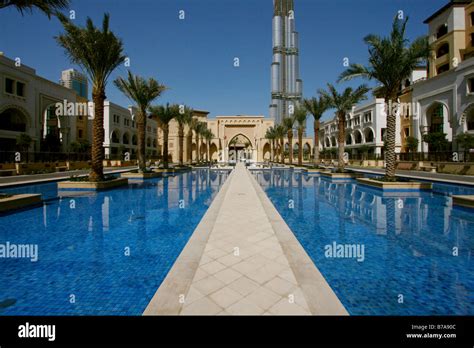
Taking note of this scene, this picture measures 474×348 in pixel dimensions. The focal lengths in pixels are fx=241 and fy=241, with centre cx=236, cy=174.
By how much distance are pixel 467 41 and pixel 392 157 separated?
Result: 30933 millimetres

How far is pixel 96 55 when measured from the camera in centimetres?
1299

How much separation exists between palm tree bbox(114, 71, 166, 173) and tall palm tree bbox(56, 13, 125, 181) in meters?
5.66

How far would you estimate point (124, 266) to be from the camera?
4301mm

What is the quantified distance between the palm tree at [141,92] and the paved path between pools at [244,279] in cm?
1631

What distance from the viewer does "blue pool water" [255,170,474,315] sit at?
329 cm

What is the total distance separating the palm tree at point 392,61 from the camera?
1248cm

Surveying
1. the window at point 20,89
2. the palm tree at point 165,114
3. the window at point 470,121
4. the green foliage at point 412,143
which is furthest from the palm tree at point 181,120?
the window at point 470,121

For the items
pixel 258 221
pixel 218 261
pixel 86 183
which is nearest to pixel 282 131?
pixel 86 183

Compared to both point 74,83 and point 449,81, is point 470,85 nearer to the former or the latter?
point 449,81

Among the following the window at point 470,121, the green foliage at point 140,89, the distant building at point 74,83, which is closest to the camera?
the green foliage at point 140,89

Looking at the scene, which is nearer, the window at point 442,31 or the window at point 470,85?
the window at point 470,85

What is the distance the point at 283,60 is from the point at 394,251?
195380 mm

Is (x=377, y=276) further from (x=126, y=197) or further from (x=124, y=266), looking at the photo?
(x=126, y=197)

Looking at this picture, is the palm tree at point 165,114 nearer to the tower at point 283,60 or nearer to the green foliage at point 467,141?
the green foliage at point 467,141
